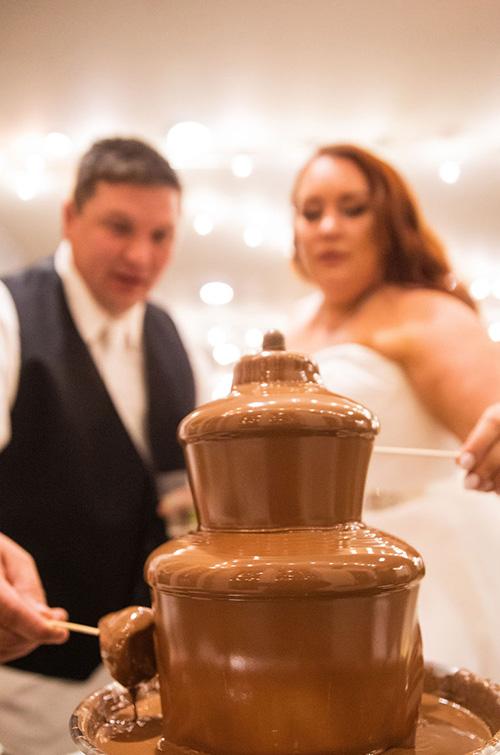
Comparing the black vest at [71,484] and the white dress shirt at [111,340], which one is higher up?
the white dress shirt at [111,340]

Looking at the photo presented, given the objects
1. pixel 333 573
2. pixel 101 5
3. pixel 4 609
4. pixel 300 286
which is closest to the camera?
pixel 333 573

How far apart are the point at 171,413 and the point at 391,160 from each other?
33.9 inches

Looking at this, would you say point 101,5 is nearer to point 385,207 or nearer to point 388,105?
point 388,105

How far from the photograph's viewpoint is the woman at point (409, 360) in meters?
1.44

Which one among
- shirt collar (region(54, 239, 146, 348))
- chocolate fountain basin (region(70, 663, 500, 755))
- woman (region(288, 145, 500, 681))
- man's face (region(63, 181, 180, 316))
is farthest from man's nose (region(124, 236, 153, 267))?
chocolate fountain basin (region(70, 663, 500, 755))

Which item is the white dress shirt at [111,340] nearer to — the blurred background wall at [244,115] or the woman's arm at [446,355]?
the blurred background wall at [244,115]

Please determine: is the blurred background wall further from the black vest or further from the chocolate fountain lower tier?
the chocolate fountain lower tier

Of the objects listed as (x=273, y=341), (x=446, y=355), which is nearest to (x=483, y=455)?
(x=273, y=341)

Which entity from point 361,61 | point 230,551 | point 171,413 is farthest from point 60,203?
point 230,551

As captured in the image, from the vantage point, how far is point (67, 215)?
1.71m

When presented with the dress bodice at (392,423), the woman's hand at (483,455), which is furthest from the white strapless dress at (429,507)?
the woman's hand at (483,455)

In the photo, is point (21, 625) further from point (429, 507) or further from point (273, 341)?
point (429, 507)

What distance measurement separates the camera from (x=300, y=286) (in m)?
1.71

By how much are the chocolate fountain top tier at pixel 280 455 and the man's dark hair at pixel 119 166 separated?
Answer: 117cm
